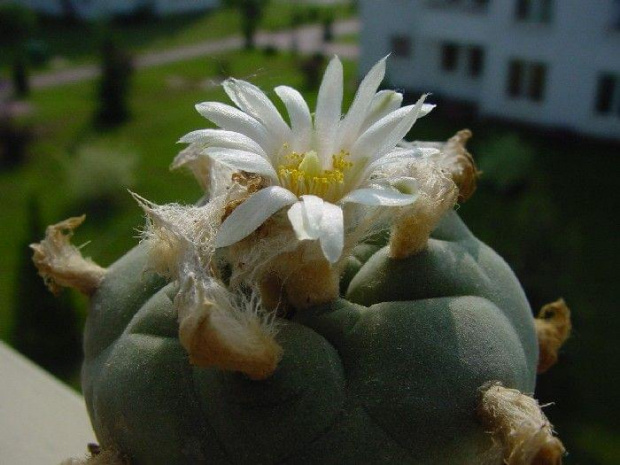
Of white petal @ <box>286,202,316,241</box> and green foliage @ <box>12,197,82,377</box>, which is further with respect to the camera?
green foliage @ <box>12,197,82,377</box>

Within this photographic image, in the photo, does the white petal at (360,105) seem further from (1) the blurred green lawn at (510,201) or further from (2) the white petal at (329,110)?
(1) the blurred green lawn at (510,201)

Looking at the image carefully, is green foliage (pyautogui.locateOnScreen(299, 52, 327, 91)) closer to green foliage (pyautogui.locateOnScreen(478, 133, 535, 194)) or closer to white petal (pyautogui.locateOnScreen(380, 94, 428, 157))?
green foliage (pyautogui.locateOnScreen(478, 133, 535, 194))

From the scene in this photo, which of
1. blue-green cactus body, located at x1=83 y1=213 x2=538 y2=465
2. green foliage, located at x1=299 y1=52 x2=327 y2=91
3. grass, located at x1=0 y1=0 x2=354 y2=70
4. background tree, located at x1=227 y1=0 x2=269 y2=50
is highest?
blue-green cactus body, located at x1=83 y1=213 x2=538 y2=465

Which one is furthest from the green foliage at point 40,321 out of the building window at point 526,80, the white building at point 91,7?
the white building at point 91,7

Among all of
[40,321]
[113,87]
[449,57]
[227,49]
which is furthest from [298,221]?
[227,49]

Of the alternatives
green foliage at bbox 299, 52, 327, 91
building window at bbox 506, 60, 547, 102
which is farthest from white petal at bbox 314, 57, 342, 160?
green foliage at bbox 299, 52, 327, 91

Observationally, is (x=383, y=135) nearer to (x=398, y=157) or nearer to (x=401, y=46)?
(x=398, y=157)
